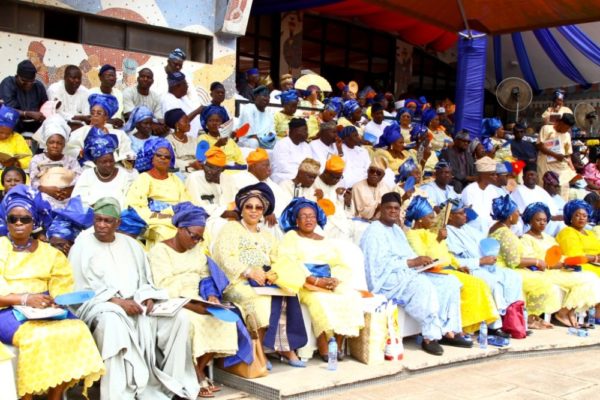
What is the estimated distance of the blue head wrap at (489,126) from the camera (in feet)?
41.2

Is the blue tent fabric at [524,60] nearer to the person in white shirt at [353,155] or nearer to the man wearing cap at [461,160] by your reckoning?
the man wearing cap at [461,160]

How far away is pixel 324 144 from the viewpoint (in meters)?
8.59

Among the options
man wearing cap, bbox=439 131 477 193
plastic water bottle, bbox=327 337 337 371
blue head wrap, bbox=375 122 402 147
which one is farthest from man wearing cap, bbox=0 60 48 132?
man wearing cap, bbox=439 131 477 193

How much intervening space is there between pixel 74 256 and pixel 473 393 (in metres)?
3.02

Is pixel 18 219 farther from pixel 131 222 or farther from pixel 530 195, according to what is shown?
pixel 530 195

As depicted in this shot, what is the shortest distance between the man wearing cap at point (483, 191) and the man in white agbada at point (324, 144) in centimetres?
169

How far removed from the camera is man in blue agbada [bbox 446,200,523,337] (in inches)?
273

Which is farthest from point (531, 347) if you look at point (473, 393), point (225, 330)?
point (225, 330)

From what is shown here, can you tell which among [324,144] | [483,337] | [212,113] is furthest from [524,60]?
[483,337]

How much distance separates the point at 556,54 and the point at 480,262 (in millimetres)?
10292

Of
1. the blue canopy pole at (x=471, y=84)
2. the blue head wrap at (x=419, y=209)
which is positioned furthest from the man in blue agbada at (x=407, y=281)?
the blue canopy pole at (x=471, y=84)

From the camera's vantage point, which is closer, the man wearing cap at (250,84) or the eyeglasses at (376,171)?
the eyeglasses at (376,171)

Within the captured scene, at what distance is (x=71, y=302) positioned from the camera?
408 centimetres

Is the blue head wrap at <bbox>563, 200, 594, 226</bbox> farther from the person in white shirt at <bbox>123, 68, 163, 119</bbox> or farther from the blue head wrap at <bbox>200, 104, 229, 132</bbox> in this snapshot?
the person in white shirt at <bbox>123, 68, 163, 119</bbox>
